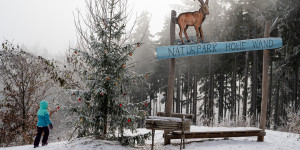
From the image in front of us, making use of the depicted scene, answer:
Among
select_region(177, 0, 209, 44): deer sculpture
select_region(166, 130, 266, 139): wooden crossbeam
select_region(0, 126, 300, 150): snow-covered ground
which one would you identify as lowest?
select_region(0, 126, 300, 150): snow-covered ground

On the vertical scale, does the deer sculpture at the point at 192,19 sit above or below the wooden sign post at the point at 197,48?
above

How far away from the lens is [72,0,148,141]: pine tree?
702 cm

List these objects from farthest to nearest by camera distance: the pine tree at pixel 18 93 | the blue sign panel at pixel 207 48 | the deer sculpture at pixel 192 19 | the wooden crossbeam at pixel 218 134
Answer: the pine tree at pixel 18 93 < the wooden crossbeam at pixel 218 134 < the deer sculpture at pixel 192 19 < the blue sign panel at pixel 207 48

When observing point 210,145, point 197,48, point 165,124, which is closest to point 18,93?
point 165,124

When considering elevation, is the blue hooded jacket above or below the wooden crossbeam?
above

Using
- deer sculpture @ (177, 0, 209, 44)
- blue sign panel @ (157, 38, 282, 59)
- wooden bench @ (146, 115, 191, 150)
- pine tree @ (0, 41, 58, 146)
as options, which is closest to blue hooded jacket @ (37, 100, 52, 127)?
wooden bench @ (146, 115, 191, 150)

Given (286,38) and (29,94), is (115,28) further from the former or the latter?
(286,38)

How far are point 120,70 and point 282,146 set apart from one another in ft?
19.5

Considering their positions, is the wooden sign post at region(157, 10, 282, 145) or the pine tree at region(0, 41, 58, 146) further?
the pine tree at region(0, 41, 58, 146)

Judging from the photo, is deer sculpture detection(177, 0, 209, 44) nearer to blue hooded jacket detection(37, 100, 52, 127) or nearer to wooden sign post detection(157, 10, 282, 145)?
wooden sign post detection(157, 10, 282, 145)

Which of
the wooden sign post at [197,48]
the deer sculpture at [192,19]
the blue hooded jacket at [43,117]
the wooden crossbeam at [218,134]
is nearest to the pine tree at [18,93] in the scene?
the blue hooded jacket at [43,117]

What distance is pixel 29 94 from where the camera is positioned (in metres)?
11.9

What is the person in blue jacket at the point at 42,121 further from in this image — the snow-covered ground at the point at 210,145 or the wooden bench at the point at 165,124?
the wooden bench at the point at 165,124

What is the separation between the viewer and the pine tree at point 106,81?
277 inches
